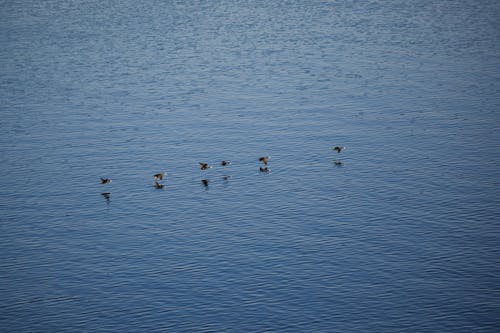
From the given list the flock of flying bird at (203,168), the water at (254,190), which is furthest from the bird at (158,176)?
the water at (254,190)

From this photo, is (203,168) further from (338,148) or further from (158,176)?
(338,148)

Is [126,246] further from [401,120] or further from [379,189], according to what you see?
[401,120]

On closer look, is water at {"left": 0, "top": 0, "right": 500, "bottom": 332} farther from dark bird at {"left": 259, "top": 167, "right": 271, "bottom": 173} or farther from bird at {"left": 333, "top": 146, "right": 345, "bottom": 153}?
dark bird at {"left": 259, "top": 167, "right": 271, "bottom": 173}

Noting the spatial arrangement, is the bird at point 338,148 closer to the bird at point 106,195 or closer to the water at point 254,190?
the water at point 254,190

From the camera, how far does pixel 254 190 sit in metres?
94.2

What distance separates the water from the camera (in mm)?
68750

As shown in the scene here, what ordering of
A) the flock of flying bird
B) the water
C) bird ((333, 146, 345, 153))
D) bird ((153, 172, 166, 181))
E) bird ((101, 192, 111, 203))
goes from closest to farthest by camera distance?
1. the water
2. bird ((101, 192, 111, 203))
3. the flock of flying bird
4. bird ((153, 172, 166, 181))
5. bird ((333, 146, 345, 153))

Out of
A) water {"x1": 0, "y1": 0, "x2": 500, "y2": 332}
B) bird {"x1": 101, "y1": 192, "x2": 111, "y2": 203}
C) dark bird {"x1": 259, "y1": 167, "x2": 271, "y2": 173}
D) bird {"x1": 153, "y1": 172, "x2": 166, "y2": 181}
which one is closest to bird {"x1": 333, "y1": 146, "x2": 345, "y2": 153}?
water {"x1": 0, "y1": 0, "x2": 500, "y2": 332}

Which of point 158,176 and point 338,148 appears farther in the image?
point 338,148

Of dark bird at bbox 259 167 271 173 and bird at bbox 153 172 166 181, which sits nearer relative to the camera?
bird at bbox 153 172 166 181

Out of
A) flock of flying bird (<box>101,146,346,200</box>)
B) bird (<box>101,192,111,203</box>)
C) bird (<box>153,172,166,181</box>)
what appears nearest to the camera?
bird (<box>101,192,111,203</box>)

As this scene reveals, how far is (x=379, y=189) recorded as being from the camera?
9350cm

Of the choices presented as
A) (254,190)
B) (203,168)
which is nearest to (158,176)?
(203,168)

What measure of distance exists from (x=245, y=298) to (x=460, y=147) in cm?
5399
